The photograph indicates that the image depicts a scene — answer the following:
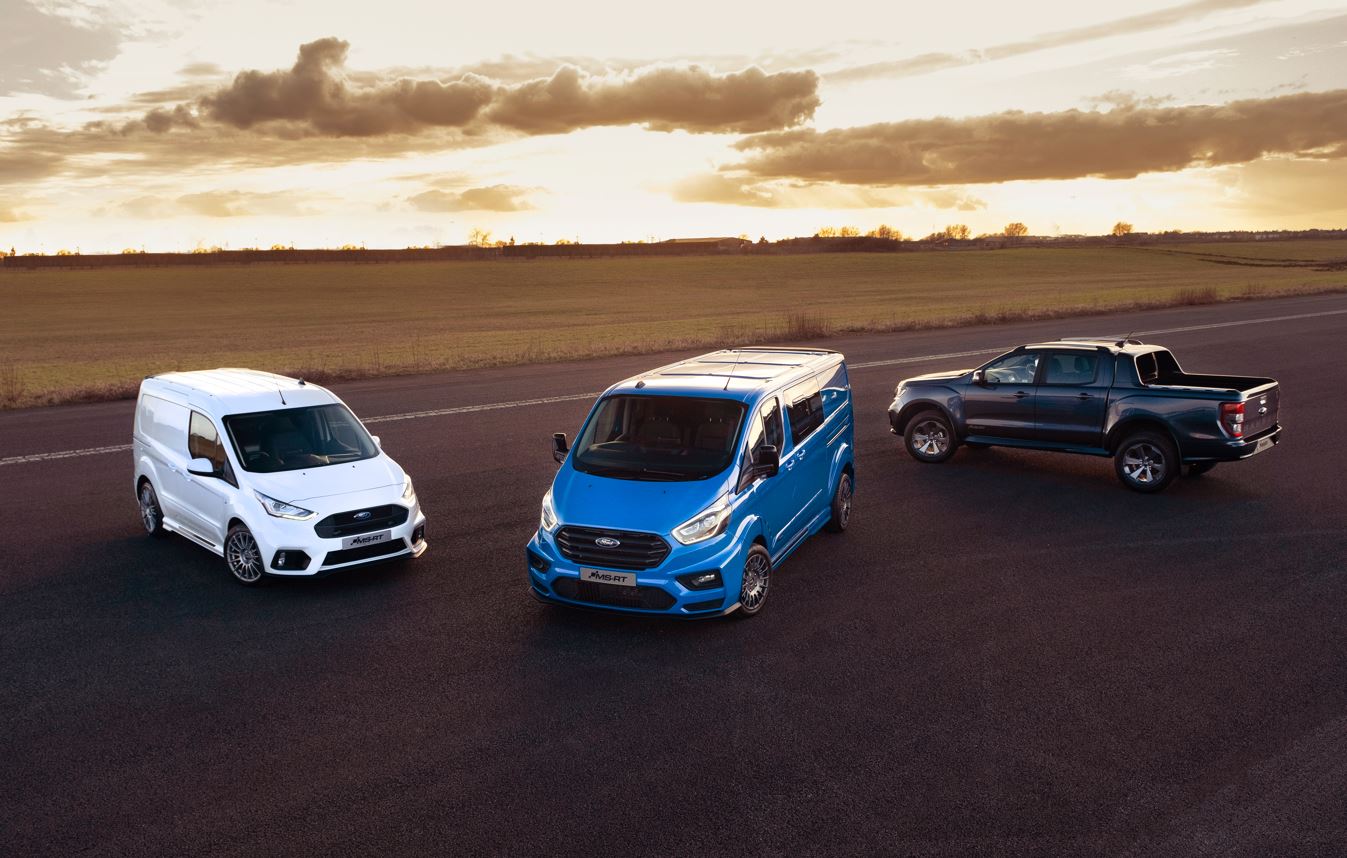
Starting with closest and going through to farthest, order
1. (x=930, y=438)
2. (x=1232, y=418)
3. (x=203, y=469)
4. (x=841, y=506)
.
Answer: (x=203, y=469), (x=841, y=506), (x=1232, y=418), (x=930, y=438)

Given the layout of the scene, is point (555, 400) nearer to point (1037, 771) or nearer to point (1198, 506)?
point (1198, 506)

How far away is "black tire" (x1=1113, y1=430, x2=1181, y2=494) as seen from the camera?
1254 centimetres

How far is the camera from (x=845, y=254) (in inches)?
4934

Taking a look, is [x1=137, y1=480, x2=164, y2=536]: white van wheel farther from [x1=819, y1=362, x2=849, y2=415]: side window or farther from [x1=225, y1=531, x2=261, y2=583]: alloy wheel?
[x1=819, y1=362, x2=849, y2=415]: side window

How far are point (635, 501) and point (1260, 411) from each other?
8952 millimetres

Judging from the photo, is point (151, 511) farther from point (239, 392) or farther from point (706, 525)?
point (706, 525)

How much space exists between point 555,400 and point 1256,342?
21759mm

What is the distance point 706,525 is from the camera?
809 centimetres

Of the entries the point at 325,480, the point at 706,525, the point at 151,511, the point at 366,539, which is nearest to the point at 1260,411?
the point at 706,525

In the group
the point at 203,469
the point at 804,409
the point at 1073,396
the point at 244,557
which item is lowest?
the point at 244,557

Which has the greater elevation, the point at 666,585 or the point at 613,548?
the point at 613,548

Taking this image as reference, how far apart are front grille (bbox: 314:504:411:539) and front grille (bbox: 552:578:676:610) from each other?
89.7 inches

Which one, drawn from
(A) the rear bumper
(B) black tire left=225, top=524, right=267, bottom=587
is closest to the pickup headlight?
(B) black tire left=225, top=524, right=267, bottom=587

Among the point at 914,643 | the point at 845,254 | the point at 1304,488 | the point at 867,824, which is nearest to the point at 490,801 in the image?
the point at 867,824
